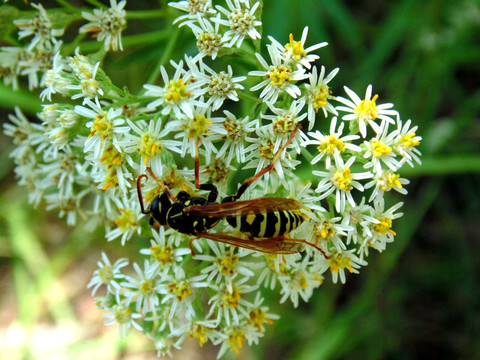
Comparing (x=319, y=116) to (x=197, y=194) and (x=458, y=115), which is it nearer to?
(x=458, y=115)

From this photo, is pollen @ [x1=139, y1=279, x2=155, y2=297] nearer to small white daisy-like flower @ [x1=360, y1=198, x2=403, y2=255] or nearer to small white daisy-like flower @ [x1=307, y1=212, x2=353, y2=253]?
small white daisy-like flower @ [x1=307, y1=212, x2=353, y2=253]

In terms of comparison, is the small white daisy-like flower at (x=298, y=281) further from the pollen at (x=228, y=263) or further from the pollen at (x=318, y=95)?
the pollen at (x=318, y=95)

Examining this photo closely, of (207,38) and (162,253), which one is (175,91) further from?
(162,253)

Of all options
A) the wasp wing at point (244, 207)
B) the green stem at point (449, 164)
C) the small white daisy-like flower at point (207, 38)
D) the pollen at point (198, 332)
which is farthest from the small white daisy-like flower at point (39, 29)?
the green stem at point (449, 164)

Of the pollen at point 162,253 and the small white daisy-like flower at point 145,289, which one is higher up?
the pollen at point 162,253

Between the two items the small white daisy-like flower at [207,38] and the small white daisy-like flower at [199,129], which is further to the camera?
the small white daisy-like flower at [207,38]

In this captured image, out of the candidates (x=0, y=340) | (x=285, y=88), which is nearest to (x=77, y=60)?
(x=285, y=88)
